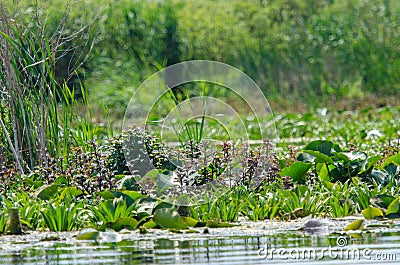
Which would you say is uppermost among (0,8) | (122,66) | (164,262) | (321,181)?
(122,66)

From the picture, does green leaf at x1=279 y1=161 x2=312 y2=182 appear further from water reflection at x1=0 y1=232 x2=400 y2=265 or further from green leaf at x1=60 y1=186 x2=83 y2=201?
green leaf at x1=60 y1=186 x2=83 y2=201

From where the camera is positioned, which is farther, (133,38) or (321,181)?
(133,38)

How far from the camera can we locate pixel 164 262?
16.6ft

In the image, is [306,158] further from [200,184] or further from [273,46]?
[273,46]

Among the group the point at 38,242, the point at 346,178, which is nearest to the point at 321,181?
the point at 346,178

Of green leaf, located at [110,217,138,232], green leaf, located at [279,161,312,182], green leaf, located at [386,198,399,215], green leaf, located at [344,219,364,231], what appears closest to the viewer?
green leaf, located at [344,219,364,231]

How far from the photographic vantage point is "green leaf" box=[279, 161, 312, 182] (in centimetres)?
739

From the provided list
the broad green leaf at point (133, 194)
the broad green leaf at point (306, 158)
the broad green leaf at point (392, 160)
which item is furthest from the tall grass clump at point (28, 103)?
the broad green leaf at point (392, 160)

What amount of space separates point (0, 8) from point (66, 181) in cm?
172

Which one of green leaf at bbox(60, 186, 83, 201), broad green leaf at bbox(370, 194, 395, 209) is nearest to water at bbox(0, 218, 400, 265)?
broad green leaf at bbox(370, 194, 395, 209)

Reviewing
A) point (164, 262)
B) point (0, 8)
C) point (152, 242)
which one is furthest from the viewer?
point (0, 8)

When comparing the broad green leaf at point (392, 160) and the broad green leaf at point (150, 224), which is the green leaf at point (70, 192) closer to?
the broad green leaf at point (150, 224)

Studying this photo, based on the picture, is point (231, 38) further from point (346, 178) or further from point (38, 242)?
point (38, 242)

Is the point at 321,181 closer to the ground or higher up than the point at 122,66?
closer to the ground
